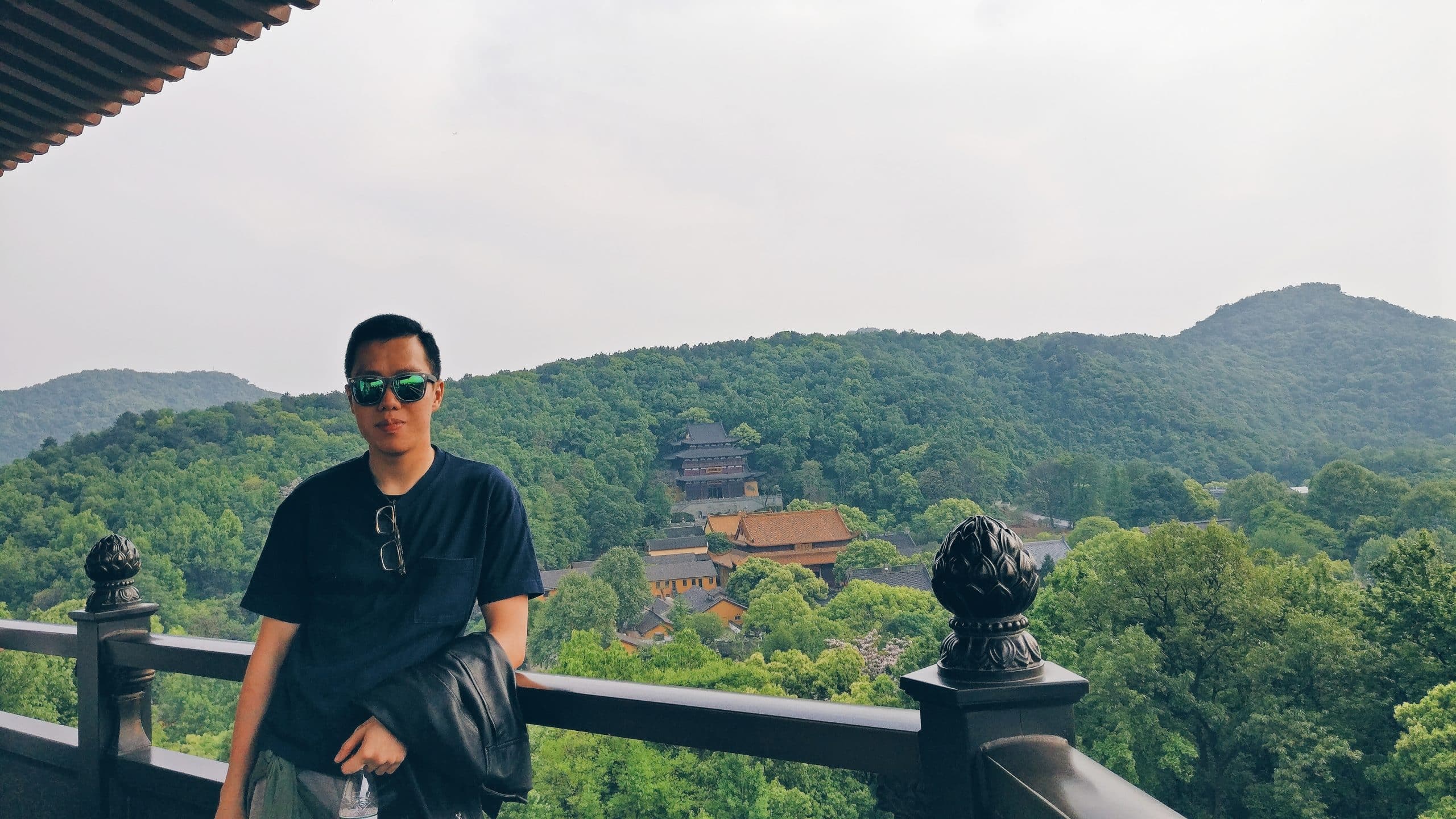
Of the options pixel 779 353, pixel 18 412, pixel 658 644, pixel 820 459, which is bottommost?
pixel 658 644

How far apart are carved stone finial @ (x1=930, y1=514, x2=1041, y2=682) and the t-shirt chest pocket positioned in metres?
0.50

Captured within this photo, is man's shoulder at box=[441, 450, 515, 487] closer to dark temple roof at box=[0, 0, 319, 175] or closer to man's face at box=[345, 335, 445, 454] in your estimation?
man's face at box=[345, 335, 445, 454]

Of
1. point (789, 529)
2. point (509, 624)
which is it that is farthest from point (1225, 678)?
point (789, 529)

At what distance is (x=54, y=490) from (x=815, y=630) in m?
18.5

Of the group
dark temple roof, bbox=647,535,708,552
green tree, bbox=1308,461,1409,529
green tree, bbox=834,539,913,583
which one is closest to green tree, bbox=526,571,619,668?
dark temple roof, bbox=647,535,708,552

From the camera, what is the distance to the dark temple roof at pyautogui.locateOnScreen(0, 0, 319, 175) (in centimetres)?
139

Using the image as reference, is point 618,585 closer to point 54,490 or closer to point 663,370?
point 54,490

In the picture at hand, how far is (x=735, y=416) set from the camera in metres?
39.4

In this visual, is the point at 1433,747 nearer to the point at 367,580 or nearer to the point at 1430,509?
the point at 1430,509

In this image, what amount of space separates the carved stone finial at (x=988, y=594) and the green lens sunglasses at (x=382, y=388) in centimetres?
60

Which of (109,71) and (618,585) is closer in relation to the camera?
(109,71)

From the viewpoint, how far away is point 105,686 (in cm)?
164

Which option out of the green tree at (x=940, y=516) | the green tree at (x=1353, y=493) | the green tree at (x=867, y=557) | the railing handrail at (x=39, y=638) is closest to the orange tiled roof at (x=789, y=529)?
the green tree at (x=867, y=557)

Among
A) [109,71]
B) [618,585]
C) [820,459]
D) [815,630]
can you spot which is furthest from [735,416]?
[109,71]
